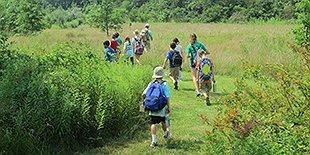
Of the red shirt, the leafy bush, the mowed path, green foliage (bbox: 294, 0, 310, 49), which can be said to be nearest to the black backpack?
the mowed path

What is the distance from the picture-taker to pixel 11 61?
7926mm

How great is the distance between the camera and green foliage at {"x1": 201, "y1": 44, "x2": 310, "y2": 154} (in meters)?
4.72

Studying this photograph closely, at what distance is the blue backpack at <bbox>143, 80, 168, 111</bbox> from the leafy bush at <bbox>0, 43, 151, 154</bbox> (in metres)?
0.78

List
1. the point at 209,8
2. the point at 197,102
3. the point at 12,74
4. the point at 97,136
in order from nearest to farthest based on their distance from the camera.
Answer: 1. the point at 12,74
2. the point at 97,136
3. the point at 197,102
4. the point at 209,8

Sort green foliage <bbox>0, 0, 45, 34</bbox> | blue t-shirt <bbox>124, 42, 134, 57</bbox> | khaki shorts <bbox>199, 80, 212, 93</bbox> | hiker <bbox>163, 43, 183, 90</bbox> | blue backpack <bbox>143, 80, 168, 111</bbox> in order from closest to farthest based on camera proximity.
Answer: blue backpack <bbox>143, 80, 168, 111</bbox>
khaki shorts <bbox>199, 80, 212, 93</bbox>
hiker <bbox>163, 43, 183, 90</bbox>
blue t-shirt <bbox>124, 42, 134, 57</bbox>
green foliage <bbox>0, 0, 45, 34</bbox>

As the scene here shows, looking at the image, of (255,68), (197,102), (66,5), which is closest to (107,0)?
(197,102)

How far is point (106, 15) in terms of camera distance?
97.9ft

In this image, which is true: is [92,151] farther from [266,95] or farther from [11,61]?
[266,95]

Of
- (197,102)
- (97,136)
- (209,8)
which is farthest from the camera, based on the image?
(209,8)

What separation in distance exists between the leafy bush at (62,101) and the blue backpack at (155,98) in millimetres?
776

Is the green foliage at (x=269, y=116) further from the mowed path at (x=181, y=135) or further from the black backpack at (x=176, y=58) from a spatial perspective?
the black backpack at (x=176, y=58)

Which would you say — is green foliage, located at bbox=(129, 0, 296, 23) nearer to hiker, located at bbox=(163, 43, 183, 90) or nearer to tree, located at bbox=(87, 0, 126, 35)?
tree, located at bbox=(87, 0, 126, 35)

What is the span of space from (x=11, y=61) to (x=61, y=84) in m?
1.28

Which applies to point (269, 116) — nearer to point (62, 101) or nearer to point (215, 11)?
point (62, 101)
